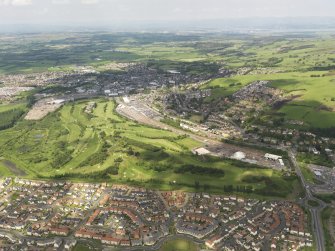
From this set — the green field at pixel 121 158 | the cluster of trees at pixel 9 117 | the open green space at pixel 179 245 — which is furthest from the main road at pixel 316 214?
the cluster of trees at pixel 9 117

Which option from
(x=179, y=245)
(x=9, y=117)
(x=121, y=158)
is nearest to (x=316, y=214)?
(x=179, y=245)

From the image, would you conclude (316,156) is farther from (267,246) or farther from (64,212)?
(64,212)

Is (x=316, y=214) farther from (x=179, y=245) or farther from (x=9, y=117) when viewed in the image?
(x=9, y=117)

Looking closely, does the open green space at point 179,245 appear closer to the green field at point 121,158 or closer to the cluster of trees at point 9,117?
the green field at point 121,158

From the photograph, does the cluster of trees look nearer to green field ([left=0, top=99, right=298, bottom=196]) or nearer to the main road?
green field ([left=0, top=99, right=298, bottom=196])

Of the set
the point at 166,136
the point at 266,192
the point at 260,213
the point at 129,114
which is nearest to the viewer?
the point at 260,213

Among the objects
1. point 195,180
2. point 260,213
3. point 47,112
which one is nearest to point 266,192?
point 260,213

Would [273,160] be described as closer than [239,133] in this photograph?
Yes
